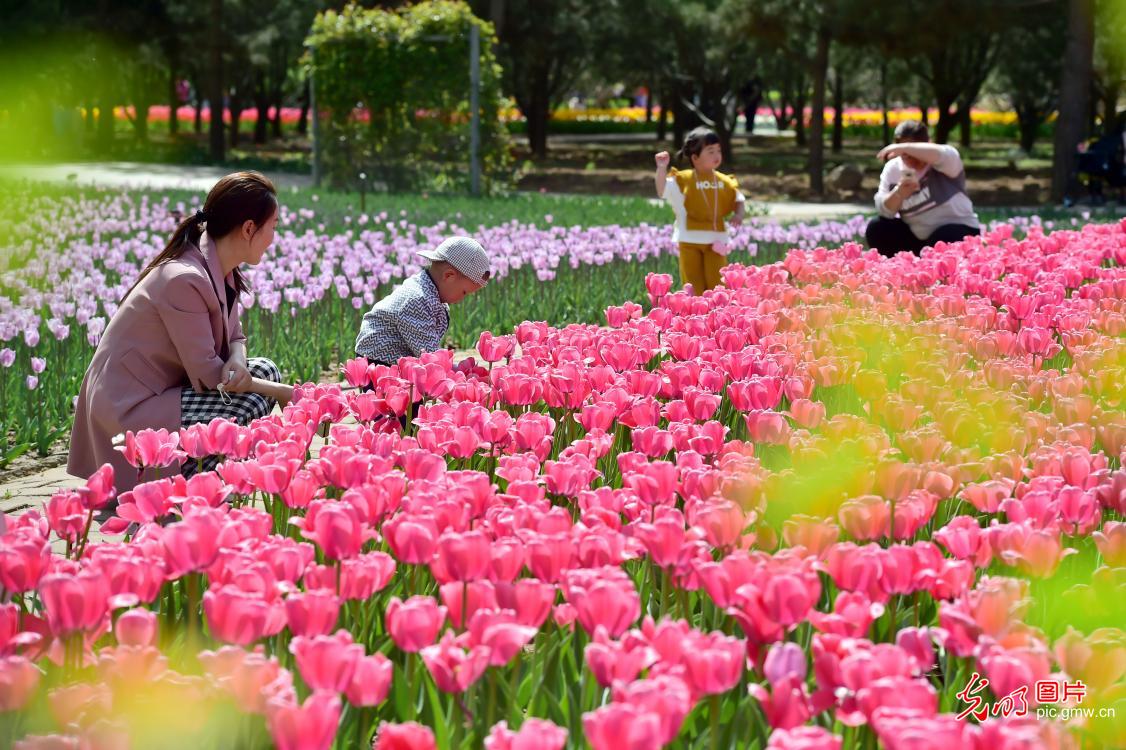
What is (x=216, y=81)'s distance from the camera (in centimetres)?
3055

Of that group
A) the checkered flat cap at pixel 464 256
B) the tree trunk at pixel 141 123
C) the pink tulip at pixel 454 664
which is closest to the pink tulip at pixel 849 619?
the pink tulip at pixel 454 664

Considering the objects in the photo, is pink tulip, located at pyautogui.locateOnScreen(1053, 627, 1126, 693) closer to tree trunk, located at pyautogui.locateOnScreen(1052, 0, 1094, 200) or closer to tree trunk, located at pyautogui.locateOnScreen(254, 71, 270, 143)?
tree trunk, located at pyautogui.locateOnScreen(1052, 0, 1094, 200)

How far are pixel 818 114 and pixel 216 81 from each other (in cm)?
1407

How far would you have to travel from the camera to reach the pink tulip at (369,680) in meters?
1.85

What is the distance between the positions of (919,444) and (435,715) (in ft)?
4.86

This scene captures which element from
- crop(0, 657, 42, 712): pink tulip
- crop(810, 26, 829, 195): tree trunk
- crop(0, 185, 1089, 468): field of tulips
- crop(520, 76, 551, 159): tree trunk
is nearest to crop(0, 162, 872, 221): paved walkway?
crop(810, 26, 829, 195): tree trunk

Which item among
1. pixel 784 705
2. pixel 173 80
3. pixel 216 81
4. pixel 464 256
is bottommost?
pixel 784 705

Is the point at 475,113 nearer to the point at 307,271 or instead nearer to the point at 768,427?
the point at 307,271

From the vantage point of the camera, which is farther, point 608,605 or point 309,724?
point 608,605

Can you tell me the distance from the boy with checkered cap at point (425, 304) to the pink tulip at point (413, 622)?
3.35 meters

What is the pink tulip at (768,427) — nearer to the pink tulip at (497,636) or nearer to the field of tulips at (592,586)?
the field of tulips at (592,586)

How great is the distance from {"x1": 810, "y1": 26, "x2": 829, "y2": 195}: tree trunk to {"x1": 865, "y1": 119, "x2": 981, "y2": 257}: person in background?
49.1 feet

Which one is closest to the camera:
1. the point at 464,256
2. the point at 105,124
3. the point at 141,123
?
the point at 464,256

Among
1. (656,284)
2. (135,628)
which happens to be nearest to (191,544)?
(135,628)
